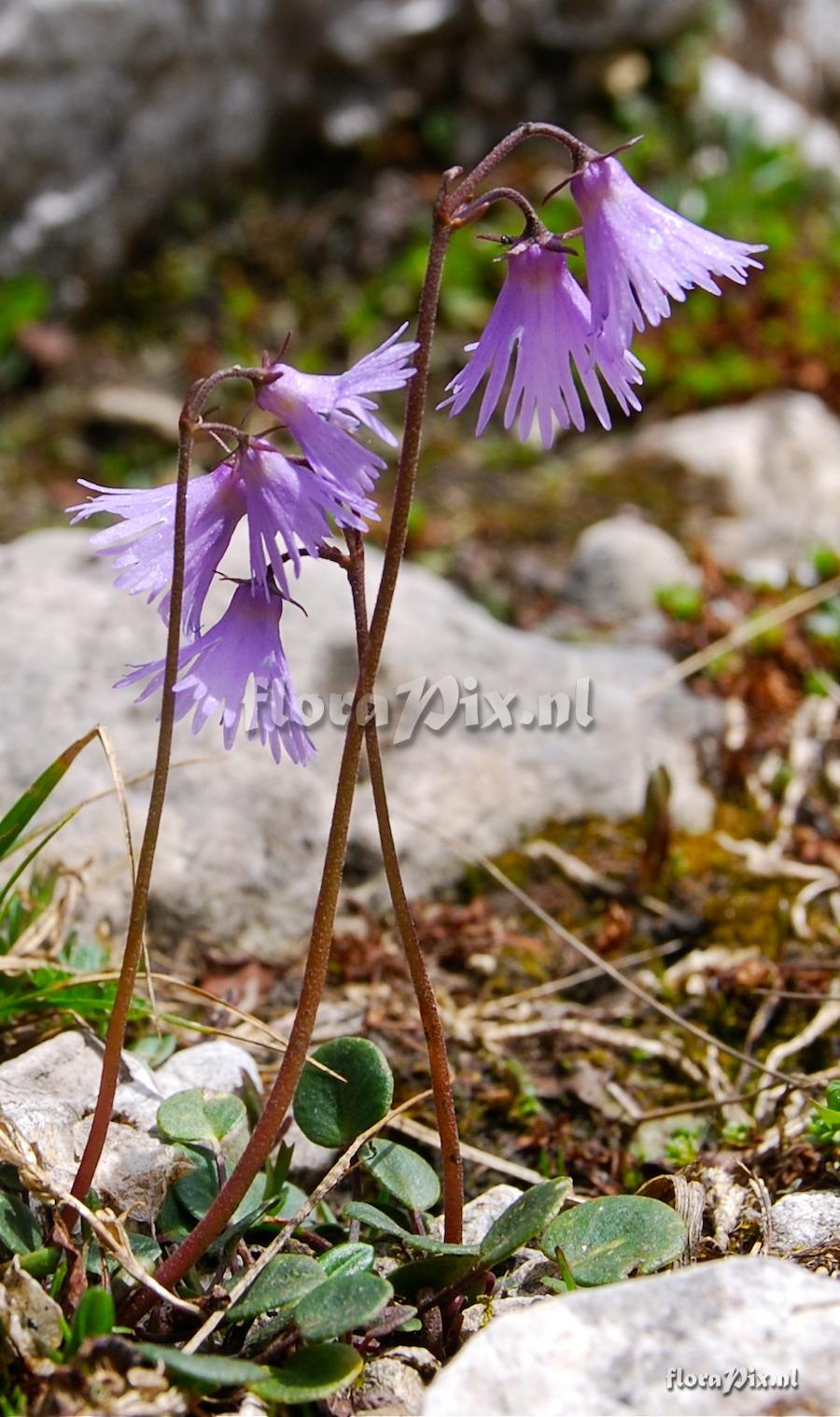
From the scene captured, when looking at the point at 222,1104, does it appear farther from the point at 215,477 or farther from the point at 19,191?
the point at 19,191

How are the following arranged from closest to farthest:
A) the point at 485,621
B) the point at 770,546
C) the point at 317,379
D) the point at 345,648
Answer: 1. the point at 317,379
2. the point at 345,648
3. the point at 485,621
4. the point at 770,546

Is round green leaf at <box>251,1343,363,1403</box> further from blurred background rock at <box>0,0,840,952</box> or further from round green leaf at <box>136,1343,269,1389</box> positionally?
blurred background rock at <box>0,0,840,952</box>

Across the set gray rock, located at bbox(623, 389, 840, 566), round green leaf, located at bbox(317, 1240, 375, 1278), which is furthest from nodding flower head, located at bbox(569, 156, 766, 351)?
gray rock, located at bbox(623, 389, 840, 566)

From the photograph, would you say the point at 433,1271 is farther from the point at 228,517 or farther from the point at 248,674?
the point at 228,517

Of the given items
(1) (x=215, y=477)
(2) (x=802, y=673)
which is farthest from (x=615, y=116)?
(1) (x=215, y=477)

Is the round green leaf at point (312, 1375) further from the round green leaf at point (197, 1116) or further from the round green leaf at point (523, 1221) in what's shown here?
the round green leaf at point (197, 1116)
